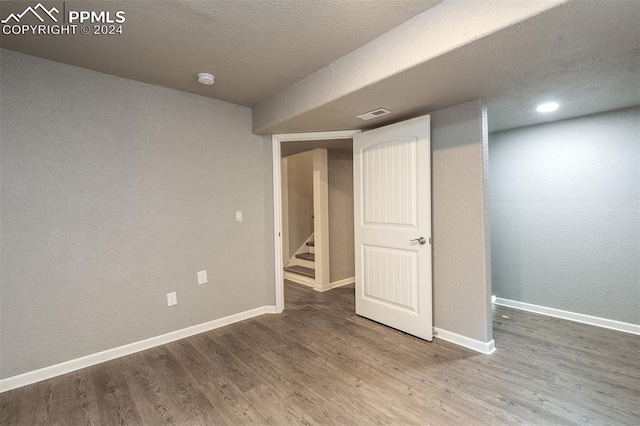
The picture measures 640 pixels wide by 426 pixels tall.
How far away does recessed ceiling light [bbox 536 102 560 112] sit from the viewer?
243 cm

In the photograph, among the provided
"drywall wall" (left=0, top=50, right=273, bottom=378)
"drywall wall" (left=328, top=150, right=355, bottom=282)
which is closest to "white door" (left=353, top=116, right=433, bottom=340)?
"drywall wall" (left=328, top=150, right=355, bottom=282)

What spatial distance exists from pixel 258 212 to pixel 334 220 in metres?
1.39

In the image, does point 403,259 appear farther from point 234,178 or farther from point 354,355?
point 234,178

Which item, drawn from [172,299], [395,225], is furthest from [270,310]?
[395,225]

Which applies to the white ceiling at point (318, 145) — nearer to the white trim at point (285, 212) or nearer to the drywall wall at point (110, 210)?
the drywall wall at point (110, 210)

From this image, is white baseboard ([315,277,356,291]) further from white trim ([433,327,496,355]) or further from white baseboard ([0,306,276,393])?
white trim ([433,327,496,355])

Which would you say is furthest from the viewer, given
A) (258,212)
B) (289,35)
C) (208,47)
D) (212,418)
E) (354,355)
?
(258,212)

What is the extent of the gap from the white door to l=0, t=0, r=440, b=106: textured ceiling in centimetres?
99

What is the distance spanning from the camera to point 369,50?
1.93m

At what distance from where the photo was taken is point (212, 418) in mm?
1661

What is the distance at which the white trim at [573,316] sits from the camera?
259 centimetres

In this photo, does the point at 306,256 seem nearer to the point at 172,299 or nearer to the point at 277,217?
the point at 277,217

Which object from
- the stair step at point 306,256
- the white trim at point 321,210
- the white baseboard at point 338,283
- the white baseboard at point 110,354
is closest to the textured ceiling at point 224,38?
the white trim at point 321,210

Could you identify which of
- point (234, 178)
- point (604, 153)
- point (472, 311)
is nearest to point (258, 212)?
point (234, 178)
